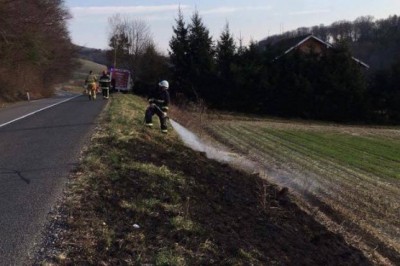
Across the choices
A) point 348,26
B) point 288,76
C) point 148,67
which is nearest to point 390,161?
point 288,76

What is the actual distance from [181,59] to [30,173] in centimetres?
4182

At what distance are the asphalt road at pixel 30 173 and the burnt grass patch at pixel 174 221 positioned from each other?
24cm

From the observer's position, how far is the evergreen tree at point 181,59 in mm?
48594

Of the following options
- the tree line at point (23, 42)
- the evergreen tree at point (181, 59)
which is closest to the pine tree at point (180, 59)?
the evergreen tree at point (181, 59)

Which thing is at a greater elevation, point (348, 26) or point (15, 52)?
point (348, 26)

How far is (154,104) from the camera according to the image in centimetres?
1557

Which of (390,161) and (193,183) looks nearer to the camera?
(193,183)

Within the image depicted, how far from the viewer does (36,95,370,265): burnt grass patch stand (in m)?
5.42

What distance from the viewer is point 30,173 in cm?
860

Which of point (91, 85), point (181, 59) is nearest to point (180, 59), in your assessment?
point (181, 59)

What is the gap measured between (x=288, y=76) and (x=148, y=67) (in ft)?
57.6

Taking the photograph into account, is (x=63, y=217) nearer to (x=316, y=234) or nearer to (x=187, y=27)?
(x=316, y=234)

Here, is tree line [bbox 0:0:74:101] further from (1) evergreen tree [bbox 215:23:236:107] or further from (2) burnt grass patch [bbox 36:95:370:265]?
(2) burnt grass patch [bbox 36:95:370:265]

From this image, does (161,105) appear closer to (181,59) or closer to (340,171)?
(340,171)
